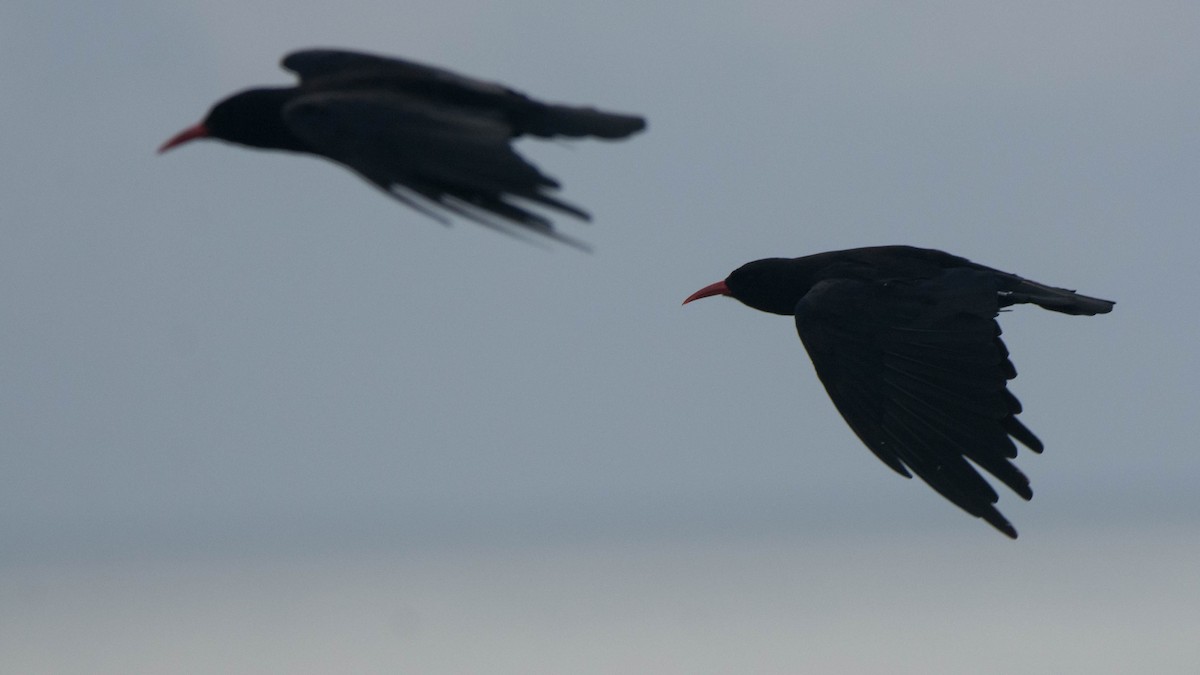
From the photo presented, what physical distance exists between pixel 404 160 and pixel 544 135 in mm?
1090

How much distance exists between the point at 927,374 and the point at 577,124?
3.20 m

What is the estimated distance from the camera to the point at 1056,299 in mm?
12070

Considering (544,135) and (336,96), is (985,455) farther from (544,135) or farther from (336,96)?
(336,96)

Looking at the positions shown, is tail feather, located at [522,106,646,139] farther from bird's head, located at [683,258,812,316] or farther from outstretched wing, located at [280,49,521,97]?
bird's head, located at [683,258,812,316]

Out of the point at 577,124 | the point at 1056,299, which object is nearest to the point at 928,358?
the point at 1056,299

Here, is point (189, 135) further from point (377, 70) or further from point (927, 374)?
point (927, 374)

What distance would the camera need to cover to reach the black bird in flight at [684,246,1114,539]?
10461 millimetres

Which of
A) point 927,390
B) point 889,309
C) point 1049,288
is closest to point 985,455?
point 927,390

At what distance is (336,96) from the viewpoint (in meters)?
8.48

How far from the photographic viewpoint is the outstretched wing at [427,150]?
788cm

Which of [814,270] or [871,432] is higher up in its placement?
[814,270]

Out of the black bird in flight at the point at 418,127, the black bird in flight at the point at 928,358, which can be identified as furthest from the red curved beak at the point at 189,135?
the black bird in flight at the point at 928,358

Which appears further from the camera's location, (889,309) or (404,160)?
(889,309)

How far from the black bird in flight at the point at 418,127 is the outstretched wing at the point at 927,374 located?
2.83 metres
